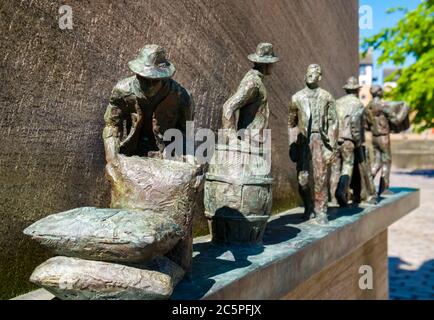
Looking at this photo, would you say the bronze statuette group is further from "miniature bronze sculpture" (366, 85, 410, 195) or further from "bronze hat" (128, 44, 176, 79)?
"miniature bronze sculpture" (366, 85, 410, 195)

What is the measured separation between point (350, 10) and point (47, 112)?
7398mm

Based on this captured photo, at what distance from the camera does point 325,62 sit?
791cm

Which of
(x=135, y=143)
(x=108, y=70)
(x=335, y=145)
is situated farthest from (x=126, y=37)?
(x=335, y=145)

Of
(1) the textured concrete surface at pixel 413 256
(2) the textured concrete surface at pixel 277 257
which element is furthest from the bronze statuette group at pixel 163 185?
(1) the textured concrete surface at pixel 413 256

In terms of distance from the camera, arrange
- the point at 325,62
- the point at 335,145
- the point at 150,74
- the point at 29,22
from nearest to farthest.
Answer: the point at 150,74, the point at 29,22, the point at 335,145, the point at 325,62

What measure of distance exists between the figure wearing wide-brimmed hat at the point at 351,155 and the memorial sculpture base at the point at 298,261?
0.81 ft

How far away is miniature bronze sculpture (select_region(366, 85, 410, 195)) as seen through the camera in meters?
7.23

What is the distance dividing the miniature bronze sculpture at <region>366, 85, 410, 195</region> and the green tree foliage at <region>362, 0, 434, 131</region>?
1082 cm

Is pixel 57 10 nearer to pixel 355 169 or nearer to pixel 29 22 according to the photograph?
pixel 29 22

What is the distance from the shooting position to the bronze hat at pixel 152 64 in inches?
109

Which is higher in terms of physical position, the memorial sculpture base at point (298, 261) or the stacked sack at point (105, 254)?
the stacked sack at point (105, 254)

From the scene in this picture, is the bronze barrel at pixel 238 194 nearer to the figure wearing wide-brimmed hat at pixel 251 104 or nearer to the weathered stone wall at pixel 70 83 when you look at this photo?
the figure wearing wide-brimmed hat at pixel 251 104

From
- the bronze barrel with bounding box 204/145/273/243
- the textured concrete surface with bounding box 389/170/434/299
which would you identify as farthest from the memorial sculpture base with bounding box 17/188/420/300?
the textured concrete surface with bounding box 389/170/434/299

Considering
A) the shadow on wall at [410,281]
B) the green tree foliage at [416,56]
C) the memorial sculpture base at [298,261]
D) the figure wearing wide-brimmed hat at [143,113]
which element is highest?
the green tree foliage at [416,56]
